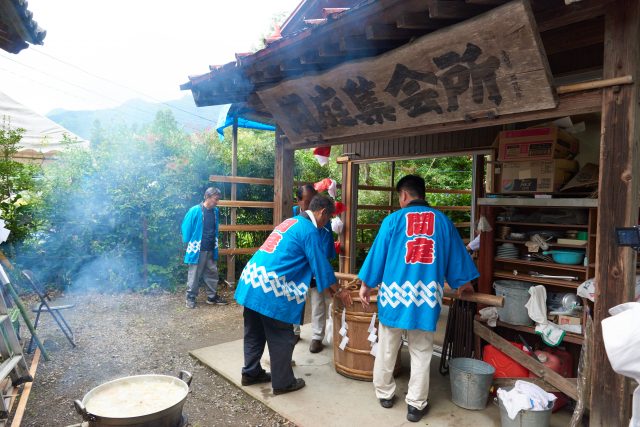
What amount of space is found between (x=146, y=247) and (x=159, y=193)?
4.39 ft

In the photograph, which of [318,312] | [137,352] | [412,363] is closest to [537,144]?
[412,363]

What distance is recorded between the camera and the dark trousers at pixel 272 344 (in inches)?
169

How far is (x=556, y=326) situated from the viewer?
432 cm

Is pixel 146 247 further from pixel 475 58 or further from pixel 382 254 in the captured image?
pixel 475 58

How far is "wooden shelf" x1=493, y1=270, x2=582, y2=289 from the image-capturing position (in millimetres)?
4481

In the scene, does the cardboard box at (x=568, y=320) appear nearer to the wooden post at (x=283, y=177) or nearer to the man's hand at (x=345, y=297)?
the man's hand at (x=345, y=297)

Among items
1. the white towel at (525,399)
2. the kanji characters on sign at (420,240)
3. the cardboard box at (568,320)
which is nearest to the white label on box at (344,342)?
the kanji characters on sign at (420,240)

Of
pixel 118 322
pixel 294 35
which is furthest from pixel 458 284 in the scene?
pixel 118 322

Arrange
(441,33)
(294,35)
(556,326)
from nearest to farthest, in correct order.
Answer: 1. (441,33)
2. (294,35)
3. (556,326)

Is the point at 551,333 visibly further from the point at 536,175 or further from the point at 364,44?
the point at 364,44

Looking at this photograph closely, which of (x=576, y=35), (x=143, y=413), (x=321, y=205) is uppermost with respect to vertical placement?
(x=576, y=35)

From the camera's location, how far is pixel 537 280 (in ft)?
15.6

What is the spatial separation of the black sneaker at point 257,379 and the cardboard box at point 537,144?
13.2ft

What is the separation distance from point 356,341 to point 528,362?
72.1 inches
